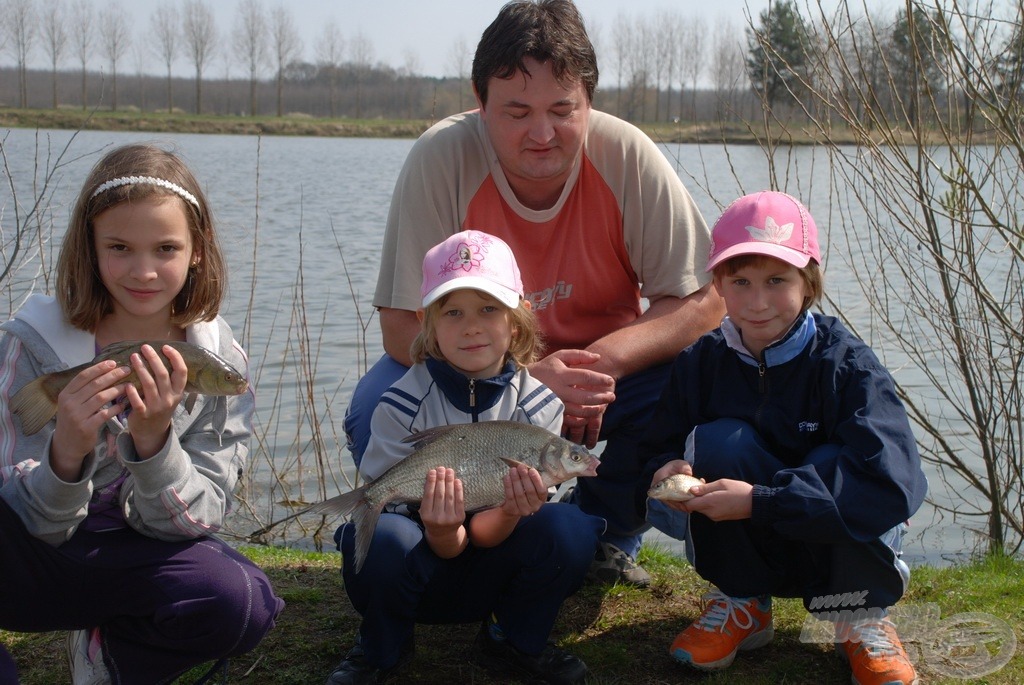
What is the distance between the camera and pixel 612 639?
12.0 ft

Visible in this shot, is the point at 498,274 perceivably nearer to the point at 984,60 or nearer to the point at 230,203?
the point at 984,60

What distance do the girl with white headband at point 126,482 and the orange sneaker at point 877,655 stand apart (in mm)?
1771

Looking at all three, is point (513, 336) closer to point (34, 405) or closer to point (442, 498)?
point (442, 498)

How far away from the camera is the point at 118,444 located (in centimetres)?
281

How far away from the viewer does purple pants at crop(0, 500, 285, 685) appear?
114 inches

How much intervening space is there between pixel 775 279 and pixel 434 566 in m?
1.39

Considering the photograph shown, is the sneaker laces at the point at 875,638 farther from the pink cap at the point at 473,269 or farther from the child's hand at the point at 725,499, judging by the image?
the pink cap at the point at 473,269

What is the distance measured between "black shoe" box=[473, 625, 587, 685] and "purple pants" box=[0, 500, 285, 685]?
77 cm

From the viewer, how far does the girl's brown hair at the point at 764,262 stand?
3.32m

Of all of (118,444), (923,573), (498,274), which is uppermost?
(498,274)

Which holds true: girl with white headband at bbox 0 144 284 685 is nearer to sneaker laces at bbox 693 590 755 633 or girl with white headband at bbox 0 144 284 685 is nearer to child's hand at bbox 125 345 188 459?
child's hand at bbox 125 345 188 459

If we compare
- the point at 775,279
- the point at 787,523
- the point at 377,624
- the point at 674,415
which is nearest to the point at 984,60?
the point at 775,279

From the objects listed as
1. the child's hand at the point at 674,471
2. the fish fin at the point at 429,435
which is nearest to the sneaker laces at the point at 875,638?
the child's hand at the point at 674,471

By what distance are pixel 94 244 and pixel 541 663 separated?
Answer: 72.6 inches
